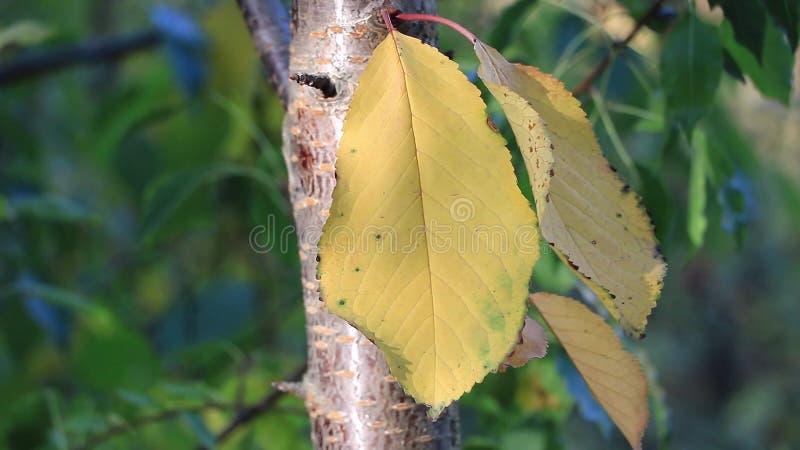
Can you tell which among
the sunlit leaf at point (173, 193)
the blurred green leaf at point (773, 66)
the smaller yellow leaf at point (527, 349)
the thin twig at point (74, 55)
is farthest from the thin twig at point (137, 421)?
the thin twig at point (74, 55)

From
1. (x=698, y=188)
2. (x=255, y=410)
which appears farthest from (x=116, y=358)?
(x=698, y=188)

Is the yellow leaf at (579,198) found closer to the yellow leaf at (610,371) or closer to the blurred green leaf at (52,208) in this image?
the yellow leaf at (610,371)

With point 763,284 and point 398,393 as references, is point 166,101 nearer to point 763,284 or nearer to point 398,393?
point 398,393

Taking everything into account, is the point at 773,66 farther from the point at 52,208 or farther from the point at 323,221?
the point at 52,208

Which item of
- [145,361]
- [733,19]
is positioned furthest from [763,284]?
[733,19]

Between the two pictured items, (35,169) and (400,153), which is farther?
(35,169)

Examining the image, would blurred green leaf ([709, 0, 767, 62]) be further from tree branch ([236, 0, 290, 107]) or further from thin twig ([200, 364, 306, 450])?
thin twig ([200, 364, 306, 450])
